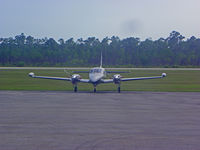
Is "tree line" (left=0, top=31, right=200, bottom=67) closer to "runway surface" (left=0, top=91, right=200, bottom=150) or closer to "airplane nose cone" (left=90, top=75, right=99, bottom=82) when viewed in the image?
"airplane nose cone" (left=90, top=75, right=99, bottom=82)

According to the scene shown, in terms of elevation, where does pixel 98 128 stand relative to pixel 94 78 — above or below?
below

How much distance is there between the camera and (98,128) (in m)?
12.0

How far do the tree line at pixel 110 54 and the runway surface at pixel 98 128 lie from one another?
84882mm

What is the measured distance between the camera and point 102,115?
15.0 metres

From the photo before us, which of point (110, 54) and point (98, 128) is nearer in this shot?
point (98, 128)

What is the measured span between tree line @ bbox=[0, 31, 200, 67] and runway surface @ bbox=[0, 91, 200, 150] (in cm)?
8488

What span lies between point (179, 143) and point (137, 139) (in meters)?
1.20

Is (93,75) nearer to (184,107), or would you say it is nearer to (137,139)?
(184,107)

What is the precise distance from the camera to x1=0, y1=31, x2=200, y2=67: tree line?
107 m

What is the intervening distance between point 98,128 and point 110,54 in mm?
102233

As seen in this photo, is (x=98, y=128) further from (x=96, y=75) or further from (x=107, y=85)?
(x=107, y=85)

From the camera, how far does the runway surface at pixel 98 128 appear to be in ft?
31.4

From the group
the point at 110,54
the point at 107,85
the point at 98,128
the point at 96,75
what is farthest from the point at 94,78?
the point at 110,54

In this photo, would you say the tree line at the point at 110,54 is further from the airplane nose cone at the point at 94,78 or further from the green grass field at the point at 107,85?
the airplane nose cone at the point at 94,78
